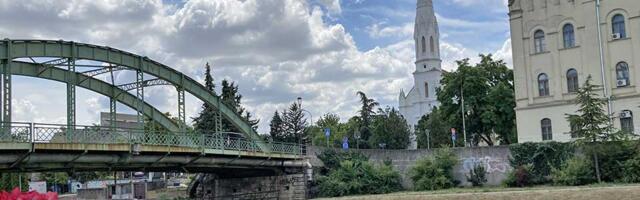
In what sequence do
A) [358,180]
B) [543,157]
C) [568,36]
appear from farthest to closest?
1. [568,36]
2. [358,180]
3. [543,157]

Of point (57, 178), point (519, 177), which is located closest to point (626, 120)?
point (519, 177)

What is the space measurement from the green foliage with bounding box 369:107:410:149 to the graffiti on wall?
4491cm

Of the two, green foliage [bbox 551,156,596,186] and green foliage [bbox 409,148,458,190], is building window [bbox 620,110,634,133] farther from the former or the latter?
green foliage [bbox 409,148,458,190]

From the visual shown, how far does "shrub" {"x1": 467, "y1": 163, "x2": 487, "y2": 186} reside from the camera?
157ft

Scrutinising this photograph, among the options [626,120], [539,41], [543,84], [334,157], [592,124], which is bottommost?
[334,157]

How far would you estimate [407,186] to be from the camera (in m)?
49.8

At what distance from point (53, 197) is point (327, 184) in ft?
144

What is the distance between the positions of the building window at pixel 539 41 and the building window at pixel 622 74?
18.6ft

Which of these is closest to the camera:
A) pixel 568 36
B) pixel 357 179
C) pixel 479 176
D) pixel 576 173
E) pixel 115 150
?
pixel 115 150

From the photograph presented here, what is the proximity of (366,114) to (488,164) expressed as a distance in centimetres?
5985

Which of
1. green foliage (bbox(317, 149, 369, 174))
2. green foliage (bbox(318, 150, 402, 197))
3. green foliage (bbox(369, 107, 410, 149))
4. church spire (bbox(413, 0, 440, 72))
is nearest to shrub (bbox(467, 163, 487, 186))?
green foliage (bbox(318, 150, 402, 197))

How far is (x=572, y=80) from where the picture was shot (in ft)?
168

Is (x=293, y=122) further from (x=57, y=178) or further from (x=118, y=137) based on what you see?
(x=118, y=137)

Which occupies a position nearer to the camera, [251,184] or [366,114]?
[251,184]
